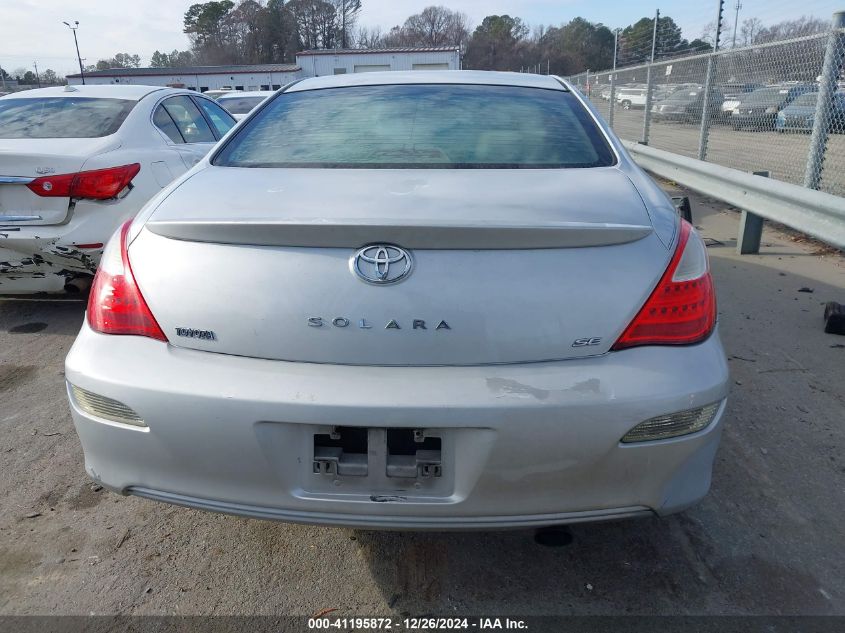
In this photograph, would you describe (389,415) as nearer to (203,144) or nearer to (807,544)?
(807,544)

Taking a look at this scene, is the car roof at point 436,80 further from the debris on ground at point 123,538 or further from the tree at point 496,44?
the tree at point 496,44

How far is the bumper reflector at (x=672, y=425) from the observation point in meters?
1.62

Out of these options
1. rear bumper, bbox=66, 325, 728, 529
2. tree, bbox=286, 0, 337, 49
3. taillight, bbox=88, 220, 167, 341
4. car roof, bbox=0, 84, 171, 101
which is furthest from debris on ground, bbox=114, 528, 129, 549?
tree, bbox=286, 0, 337, 49

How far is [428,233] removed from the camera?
164 centimetres

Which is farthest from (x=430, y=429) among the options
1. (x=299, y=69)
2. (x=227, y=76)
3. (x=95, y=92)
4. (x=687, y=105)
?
(x=227, y=76)

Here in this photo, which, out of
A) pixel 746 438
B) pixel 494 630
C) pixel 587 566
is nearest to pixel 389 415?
pixel 494 630

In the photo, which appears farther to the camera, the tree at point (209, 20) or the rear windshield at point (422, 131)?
the tree at point (209, 20)

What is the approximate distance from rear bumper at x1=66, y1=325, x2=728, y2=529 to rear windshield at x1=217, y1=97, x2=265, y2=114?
1048cm

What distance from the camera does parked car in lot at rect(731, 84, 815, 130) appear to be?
235 inches

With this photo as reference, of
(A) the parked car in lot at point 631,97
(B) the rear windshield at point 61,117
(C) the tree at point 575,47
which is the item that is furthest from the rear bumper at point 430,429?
(C) the tree at point 575,47

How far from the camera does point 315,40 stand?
8875 centimetres

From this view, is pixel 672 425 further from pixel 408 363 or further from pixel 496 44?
pixel 496 44

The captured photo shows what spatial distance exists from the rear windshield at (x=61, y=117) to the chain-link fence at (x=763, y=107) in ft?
18.2

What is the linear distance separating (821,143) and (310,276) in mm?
5471
